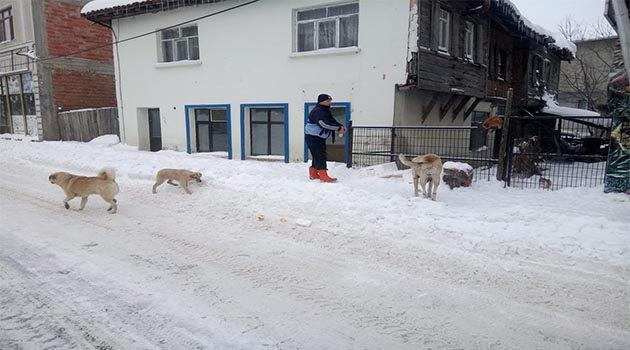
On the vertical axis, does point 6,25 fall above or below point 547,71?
above

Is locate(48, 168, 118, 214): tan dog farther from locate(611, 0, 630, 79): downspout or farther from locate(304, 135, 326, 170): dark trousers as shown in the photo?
locate(611, 0, 630, 79): downspout

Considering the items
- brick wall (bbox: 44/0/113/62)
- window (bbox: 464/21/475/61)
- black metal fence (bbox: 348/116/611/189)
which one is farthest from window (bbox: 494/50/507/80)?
brick wall (bbox: 44/0/113/62)

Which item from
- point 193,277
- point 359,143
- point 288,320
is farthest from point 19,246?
point 359,143

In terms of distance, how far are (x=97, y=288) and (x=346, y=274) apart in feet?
7.04

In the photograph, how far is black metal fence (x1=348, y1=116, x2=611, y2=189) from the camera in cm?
762

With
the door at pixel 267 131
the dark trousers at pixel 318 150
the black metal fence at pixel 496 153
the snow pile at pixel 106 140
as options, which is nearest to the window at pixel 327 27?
the door at pixel 267 131

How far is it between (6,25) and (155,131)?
10.5 meters

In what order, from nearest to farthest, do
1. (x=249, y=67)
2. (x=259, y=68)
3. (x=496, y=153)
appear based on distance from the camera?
(x=496, y=153) → (x=259, y=68) → (x=249, y=67)

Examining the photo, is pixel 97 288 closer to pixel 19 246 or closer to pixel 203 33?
pixel 19 246

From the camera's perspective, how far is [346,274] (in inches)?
139

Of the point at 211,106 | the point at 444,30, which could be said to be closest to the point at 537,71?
the point at 444,30

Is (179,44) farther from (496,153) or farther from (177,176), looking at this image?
(496,153)

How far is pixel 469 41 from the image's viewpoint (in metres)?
12.6

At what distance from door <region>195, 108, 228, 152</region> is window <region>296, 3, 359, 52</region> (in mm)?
3761
